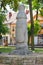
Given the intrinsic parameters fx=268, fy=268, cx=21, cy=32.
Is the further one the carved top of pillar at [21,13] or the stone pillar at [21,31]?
the carved top of pillar at [21,13]

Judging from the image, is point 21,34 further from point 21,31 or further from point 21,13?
point 21,13

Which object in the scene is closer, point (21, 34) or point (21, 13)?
point (21, 34)

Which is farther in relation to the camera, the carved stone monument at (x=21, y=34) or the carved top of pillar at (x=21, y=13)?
the carved top of pillar at (x=21, y=13)

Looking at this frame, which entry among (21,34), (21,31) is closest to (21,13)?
(21,31)

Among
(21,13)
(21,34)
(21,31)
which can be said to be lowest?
(21,34)

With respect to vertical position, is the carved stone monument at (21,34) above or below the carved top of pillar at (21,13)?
below

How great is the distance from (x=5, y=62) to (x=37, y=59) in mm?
1524

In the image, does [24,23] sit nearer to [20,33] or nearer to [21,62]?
[20,33]

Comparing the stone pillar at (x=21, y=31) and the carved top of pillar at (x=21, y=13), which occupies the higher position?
the carved top of pillar at (x=21, y=13)

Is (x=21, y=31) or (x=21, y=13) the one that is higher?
(x=21, y=13)

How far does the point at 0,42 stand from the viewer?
63.4 m

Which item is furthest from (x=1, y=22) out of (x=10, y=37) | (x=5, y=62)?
(x=10, y=37)

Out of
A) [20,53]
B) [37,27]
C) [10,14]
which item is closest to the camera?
[20,53]

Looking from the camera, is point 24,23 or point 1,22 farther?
point 1,22
